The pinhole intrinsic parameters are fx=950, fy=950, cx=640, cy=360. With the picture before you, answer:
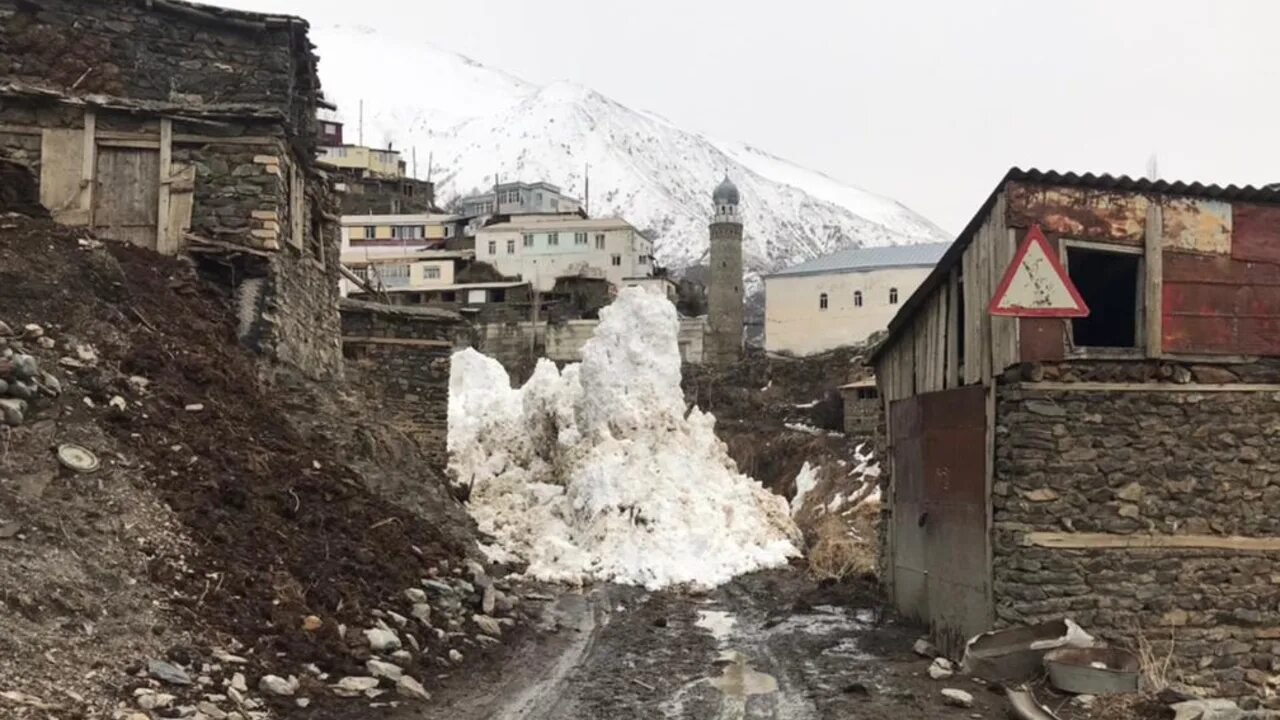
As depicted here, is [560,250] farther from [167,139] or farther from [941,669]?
[941,669]

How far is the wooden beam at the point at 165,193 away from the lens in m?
12.5

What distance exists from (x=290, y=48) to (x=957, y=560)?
12244 mm

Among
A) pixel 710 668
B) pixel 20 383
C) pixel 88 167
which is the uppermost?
pixel 88 167

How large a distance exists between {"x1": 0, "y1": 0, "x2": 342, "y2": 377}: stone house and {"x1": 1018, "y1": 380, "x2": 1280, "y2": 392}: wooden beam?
9.61 meters

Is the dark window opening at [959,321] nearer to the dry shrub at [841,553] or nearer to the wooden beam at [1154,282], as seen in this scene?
the wooden beam at [1154,282]

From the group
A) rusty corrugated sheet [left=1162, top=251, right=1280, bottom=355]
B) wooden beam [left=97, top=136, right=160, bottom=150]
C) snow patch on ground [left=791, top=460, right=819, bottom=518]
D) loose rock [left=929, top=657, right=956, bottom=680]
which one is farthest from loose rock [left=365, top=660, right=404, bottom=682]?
snow patch on ground [left=791, top=460, right=819, bottom=518]

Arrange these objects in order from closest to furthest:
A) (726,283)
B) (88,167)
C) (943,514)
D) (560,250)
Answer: (943,514), (88,167), (560,250), (726,283)

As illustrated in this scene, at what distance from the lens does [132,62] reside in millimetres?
13828

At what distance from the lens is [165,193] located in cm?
1252

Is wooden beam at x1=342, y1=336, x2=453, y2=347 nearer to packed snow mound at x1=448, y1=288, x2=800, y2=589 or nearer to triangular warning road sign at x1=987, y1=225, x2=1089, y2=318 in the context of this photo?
packed snow mound at x1=448, y1=288, x2=800, y2=589

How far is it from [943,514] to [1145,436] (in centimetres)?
252

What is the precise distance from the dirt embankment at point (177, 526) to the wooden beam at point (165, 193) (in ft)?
1.81

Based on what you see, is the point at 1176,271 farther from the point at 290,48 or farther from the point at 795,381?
the point at 795,381

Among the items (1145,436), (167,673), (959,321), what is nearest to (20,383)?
(167,673)
